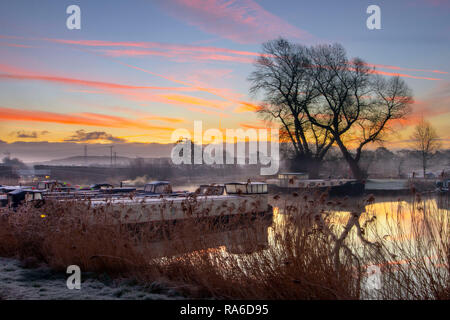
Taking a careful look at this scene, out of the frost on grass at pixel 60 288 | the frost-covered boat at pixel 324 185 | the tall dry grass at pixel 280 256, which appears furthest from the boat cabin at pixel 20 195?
the frost-covered boat at pixel 324 185

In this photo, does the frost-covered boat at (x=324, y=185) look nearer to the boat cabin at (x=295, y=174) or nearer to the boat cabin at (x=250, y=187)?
the boat cabin at (x=295, y=174)

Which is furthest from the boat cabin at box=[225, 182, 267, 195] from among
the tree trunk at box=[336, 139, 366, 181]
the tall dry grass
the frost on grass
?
the tree trunk at box=[336, 139, 366, 181]

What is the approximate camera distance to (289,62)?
3400 cm

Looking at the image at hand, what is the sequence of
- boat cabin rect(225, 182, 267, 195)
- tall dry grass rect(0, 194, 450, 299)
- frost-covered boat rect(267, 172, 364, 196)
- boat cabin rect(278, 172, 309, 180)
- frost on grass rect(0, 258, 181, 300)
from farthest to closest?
boat cabin rect(278, 172, 309, 180)
frost-covered boat rect(267, 172, 364, 196)
boat cabin rect(225, 182, 267, 195)
frost on grass rect(0, 258, 181, 300)
tall dry grass rect(0, 194, 450, 299)

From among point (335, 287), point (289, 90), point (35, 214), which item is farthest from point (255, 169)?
Result: point (335, 287)

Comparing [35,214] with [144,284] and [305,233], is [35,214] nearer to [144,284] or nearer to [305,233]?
[144,284]

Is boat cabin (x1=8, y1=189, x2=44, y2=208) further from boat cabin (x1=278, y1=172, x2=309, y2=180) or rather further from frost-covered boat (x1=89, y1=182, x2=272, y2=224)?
boat cabin (x1=278, y1=172, x2=309, y2=180)

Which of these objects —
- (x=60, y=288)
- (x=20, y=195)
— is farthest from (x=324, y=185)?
(x=60, y=288)

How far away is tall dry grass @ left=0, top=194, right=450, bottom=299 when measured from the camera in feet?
15.0

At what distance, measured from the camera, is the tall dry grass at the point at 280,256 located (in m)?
4.57

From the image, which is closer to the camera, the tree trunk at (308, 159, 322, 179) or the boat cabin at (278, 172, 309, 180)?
the boat cabin at (278, 172, 309, 180)

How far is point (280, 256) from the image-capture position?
4906 mm

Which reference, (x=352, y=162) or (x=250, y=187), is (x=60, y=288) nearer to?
(x=250, y=187)

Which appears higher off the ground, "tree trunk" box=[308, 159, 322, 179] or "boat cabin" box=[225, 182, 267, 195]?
"tree trunk" box=[308, 159, 322, 179]
